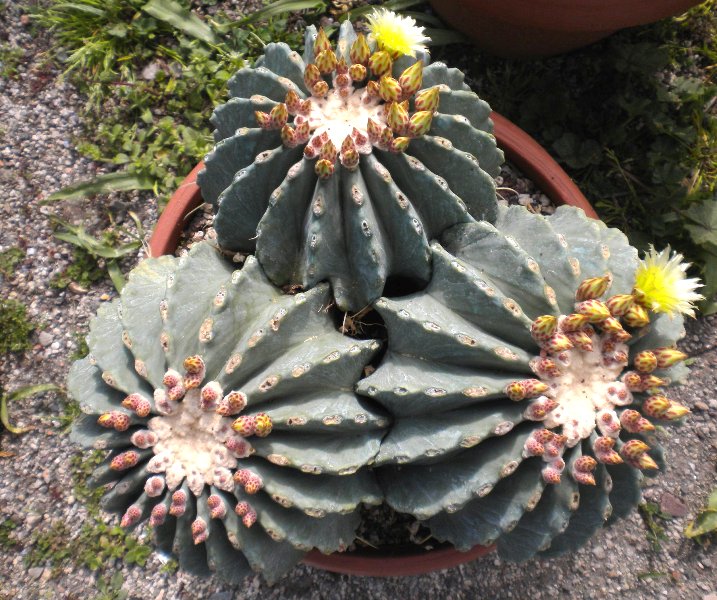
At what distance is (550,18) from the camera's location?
6.83 ft

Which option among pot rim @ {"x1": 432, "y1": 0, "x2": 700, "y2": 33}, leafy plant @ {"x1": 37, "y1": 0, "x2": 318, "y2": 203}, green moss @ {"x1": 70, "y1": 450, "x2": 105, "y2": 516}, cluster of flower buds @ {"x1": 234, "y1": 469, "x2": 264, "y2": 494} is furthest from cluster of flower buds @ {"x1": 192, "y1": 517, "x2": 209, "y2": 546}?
pot rim @ {"x1": 432, "y1": 0, "x2": 700, "y2": 33}

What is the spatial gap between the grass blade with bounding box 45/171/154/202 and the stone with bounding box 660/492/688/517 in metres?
2.51

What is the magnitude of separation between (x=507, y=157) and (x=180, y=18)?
5.19 ft

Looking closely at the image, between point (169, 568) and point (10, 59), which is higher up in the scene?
point (10, 59)

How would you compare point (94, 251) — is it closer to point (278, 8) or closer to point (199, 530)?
point (278, 8)

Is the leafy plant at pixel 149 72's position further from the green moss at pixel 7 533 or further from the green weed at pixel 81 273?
the green moss at pixel 7 533

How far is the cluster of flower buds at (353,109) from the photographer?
143 cm

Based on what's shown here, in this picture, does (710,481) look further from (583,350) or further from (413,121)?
(413,121)

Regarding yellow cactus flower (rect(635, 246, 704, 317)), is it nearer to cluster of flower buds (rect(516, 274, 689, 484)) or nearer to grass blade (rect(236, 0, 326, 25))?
cluster of flower buds (rect(516, 274, 689, 484))

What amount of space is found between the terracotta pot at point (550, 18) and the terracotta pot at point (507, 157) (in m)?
0.35

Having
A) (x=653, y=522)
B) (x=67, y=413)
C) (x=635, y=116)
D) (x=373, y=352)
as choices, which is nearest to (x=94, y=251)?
(x=67, y=413)

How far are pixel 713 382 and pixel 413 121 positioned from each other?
6.71ft

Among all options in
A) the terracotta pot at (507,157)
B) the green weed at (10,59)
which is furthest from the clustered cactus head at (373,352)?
the green weed at (10,59)

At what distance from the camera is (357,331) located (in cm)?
179
